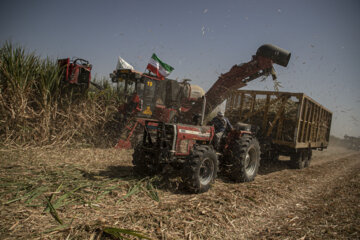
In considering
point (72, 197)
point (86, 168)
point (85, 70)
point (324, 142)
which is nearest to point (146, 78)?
point (85, 70)

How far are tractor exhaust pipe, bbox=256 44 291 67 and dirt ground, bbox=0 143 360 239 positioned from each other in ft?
13.7

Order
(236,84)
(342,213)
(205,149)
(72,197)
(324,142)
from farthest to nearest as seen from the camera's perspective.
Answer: (324,142)
(236,84)
(205,149)
(342,213)
(72,197)

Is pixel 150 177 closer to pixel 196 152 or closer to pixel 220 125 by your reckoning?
pixel 196 152

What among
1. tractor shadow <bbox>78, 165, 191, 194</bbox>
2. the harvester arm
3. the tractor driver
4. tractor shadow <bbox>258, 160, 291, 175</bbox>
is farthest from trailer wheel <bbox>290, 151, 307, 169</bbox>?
tractor shadow <bbox>78, 165, 191, 194</bbox>

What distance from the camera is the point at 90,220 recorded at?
2.92 metres

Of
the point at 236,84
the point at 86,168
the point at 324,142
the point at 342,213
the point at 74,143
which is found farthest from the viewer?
the point at 324,142

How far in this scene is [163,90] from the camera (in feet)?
29.3

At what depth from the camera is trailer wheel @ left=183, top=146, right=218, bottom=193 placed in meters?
4.15

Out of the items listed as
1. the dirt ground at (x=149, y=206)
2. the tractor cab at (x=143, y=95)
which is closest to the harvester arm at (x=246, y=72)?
the tractor cab at (x=143, y=95)

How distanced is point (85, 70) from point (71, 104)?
117cm

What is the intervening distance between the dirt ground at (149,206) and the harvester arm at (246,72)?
4212mm

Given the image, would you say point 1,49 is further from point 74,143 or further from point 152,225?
point 152,225

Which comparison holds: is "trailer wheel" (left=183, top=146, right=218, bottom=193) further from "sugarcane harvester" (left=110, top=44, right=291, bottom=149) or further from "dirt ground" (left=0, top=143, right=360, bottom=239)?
"sugarcane harvester" (left=110, top=44, right=291, bottom=149)

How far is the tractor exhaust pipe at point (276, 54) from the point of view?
7.69 metres
